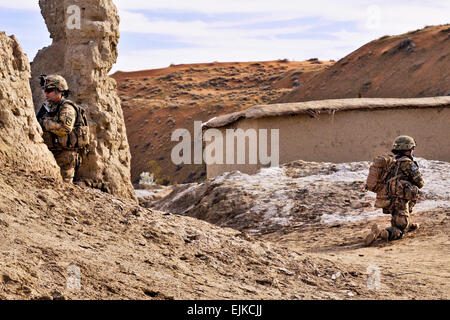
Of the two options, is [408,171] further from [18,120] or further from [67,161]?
[18,120]

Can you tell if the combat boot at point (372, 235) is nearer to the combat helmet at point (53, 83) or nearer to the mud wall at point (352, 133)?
the combat helmet at point (53, 83)

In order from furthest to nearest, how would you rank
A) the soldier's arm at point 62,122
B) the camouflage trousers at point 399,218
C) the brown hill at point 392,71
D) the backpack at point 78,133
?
the brown hill at point 392,71, the camouflage trousers at point 399,218, the backpack at point 78,133, the soldier's arm at point 62,122

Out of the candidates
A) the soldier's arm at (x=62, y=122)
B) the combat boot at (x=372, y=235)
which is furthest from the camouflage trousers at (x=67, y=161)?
the combat boot at (x=372, y=235)

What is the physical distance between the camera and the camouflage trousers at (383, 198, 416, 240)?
10.3m

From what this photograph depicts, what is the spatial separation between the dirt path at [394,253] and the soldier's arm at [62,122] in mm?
3067

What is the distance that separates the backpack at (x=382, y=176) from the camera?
1030 cm

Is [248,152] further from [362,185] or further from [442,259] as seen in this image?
[442,259]

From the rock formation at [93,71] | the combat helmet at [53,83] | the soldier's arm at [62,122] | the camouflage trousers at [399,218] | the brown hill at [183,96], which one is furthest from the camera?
the brown hill at [183,96]

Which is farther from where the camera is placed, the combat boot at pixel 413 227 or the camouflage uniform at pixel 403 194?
the combat boot at pixel 413 227

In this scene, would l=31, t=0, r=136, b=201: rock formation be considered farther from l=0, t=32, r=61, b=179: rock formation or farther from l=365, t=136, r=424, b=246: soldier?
l=365, t=136, r=424, b=246: soldier

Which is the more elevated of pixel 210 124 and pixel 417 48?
pixel 417 48

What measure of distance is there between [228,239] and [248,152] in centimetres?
899

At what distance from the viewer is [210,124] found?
16.8 meters
